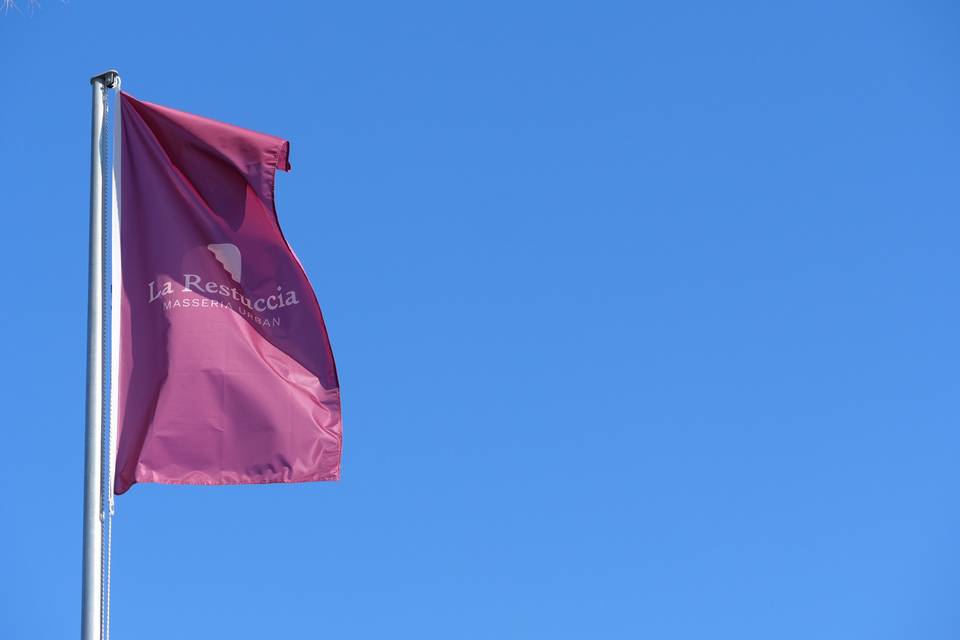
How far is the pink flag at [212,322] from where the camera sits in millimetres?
15359

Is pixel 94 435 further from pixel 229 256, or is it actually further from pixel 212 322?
pixel 229 256

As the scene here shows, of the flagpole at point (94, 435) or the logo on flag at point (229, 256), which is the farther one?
the logo on flag at point (229, 256)

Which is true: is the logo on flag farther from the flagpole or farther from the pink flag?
the flagpole

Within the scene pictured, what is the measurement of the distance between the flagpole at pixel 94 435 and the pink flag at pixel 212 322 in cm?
38

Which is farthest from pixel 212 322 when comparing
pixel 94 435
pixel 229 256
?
pixel 94 435

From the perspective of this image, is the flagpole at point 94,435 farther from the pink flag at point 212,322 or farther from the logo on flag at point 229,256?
the logo on flag at point 229,256

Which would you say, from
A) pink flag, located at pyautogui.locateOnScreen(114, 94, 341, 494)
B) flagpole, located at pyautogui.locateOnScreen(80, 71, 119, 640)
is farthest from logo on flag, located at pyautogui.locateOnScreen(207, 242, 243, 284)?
flagpole, located at pyautogui.locateOnScreen(80, 71, 119, 640)

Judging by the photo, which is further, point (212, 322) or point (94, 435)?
point (212, 322)

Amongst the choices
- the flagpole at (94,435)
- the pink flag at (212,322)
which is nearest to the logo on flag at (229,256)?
the pink flag at (212,322)

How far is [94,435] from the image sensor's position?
1466 cm

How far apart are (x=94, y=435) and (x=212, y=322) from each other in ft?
6.27

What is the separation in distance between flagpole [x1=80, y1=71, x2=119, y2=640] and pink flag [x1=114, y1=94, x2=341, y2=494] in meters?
0.38

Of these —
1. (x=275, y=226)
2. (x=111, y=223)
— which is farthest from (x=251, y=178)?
(x=111, y=223)

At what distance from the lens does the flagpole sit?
46.4ft
